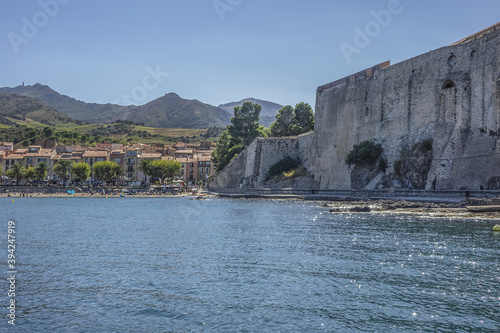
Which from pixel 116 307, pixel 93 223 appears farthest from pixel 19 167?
pixel 116 307

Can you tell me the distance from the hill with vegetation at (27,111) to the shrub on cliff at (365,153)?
122m

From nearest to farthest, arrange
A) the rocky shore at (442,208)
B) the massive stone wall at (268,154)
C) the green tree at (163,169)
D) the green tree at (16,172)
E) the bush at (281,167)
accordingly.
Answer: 1. the rocky shore at (442,208)
2. the bush at (281,167)
3. the massive stone wall at (268,154)
4. the green tree at (163,169)
5. the green tree at (16,172)

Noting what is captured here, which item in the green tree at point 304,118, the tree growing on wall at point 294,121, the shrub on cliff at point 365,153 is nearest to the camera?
the shrub on cliff at point 365,153

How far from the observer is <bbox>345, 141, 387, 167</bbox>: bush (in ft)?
133

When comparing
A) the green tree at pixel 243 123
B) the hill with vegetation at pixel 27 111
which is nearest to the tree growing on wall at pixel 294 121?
the green tree at pixel 243 123

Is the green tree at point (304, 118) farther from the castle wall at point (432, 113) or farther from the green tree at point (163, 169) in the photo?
the green tree at point (163, 169)

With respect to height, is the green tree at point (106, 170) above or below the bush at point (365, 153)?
below

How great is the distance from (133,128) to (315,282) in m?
130

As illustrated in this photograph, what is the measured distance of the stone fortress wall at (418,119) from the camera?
29953 millimetres

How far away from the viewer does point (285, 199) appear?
43125 mm

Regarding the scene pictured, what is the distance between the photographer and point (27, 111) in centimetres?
16000

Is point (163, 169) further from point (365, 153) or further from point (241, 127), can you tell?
point (365, 153)

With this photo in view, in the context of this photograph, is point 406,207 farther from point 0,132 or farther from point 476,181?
point 0,132

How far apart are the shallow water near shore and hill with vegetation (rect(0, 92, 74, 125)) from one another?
13825cm
